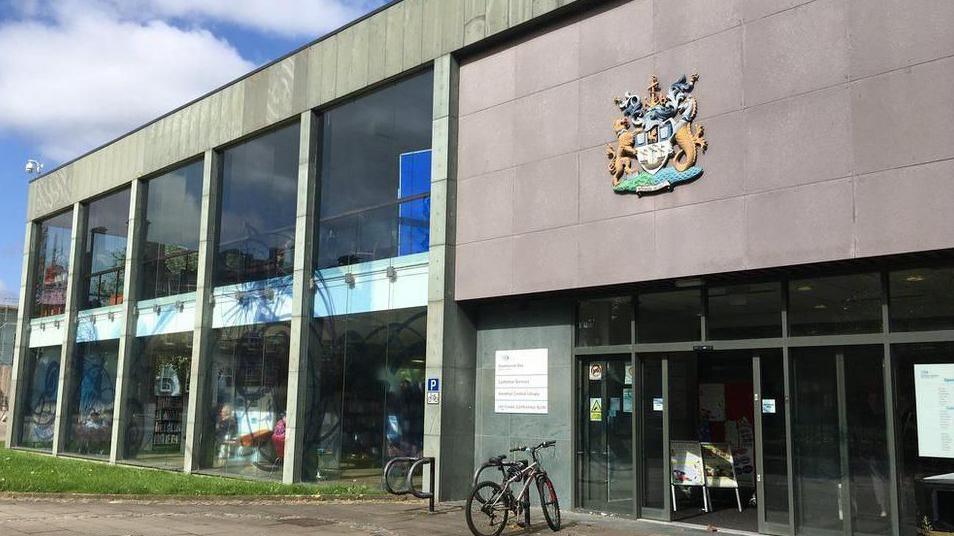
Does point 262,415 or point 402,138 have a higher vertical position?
point 402,138

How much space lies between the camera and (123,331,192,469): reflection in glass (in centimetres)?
2164

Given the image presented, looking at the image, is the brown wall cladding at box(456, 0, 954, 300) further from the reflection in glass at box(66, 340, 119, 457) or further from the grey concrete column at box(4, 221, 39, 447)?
the grey concrete column at box(4, 221, 39, 447)

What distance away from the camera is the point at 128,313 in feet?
79.8

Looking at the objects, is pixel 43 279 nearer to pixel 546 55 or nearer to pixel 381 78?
pixel 381 78

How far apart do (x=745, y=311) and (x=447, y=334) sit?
17.2 feet

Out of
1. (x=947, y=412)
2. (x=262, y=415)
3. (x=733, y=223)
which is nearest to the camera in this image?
(x=947, y=412)

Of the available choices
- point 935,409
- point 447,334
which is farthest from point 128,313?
point 935,409

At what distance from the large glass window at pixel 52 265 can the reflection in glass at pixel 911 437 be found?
2507 cm

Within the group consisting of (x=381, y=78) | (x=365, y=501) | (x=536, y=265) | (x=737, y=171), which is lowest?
(x=365, y=501)

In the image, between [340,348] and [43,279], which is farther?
[43,279]

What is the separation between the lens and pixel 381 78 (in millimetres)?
17453

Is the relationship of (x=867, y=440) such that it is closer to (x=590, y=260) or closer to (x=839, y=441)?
(x=839, y=441)

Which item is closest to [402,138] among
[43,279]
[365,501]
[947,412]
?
[365,501]

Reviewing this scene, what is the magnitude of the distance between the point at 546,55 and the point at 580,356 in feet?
16.5
